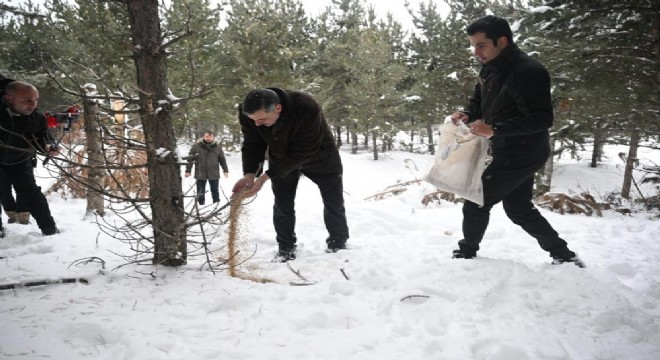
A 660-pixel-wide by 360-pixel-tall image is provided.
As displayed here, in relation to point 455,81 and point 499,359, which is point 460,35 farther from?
point 499,359

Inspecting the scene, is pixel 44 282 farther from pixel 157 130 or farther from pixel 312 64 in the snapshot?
pixel 312 64

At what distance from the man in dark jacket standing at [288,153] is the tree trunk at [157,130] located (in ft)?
1.79

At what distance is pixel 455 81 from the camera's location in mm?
15039

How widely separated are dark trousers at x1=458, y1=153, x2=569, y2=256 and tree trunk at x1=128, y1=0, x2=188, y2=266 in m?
2.42

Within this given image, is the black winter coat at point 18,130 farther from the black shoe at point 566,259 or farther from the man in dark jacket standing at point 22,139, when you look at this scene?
the black shoe at point 566,259

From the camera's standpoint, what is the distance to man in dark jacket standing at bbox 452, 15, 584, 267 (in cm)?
253

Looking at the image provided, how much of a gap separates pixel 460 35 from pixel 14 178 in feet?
Result: 48.2

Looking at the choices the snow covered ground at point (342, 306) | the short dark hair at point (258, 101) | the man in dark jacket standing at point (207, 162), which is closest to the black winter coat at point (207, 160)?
the man in dark jacket standing at point (207, 162)

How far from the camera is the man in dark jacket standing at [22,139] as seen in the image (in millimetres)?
3654

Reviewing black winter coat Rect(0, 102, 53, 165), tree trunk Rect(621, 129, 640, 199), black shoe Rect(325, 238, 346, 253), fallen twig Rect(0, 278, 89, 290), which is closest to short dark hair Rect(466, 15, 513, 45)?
black shoe Rect(325, 238, 346, 253)

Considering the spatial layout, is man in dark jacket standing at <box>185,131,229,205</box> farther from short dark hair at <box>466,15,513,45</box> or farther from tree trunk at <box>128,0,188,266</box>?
short dark hair at <box>466,15,513,45</box>

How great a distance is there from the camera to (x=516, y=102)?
2604 mm

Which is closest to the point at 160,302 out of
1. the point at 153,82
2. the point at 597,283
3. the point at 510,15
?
the point at 153,82

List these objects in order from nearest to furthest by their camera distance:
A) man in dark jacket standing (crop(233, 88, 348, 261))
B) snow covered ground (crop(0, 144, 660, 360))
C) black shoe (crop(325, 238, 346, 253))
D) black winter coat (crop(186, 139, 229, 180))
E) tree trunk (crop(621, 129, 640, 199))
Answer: snow covered ground (crop(0, 144, 660, 360)) < man in dark jacket standing (crop(233, 88, 348, 261)) < black shoe (crop(325, 238, 346, 253)) < tree trunk (crop(621, 129, 640, 199)) < black winter coat (crop(186, 139, 229, 180))
